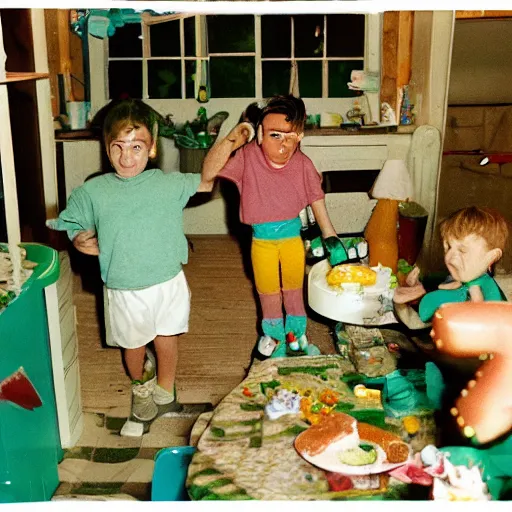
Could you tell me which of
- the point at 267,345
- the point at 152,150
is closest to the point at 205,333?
the point at 267,345

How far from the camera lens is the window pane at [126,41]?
5.76 ft

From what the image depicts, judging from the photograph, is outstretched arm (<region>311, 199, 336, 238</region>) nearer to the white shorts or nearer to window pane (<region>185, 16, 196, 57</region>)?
the white shorts

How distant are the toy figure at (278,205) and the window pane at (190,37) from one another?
0.22 meters

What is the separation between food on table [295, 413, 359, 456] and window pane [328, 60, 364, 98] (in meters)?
0.98

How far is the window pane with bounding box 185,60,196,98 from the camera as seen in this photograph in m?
1.89

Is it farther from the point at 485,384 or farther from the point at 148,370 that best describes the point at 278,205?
the point at 485,384

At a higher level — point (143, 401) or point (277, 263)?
point (277, 263)

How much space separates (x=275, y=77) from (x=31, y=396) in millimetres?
1020

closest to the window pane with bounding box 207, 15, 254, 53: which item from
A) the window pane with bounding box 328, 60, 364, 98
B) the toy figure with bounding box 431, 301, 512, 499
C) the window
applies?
the window

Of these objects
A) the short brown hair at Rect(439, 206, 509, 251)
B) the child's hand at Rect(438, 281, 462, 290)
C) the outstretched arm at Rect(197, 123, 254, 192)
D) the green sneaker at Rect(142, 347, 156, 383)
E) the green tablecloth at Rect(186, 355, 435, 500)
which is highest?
the outstretched arm at Rect(197, 123, 254, 192)

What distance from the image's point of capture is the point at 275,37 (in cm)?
180

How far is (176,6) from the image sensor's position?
1372 millimetres

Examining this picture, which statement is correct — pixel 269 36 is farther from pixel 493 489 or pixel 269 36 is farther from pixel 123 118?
pixel 493 489

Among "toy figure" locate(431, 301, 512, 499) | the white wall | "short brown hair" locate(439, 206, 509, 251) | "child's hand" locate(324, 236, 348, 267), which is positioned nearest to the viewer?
"toy figure" locate(431, 301, 512, 499)
